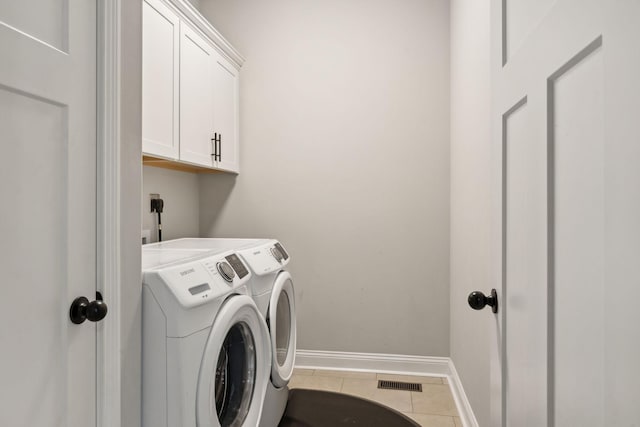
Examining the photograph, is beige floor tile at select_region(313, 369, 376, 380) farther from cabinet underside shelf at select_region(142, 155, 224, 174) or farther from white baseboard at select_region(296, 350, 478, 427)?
cabinet underside shelf at select_region(142, 155, 224, 174)

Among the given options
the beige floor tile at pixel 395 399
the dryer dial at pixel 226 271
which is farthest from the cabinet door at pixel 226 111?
the beige floor tile at pixel 395 399

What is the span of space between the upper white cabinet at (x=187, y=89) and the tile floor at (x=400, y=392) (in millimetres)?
1517

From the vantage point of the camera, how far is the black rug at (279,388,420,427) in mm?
2174

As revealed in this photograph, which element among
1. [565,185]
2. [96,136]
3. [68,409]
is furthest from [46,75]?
[565,185]

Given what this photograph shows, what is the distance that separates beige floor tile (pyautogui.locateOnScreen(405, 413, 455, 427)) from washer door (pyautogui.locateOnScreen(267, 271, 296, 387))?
72 cm

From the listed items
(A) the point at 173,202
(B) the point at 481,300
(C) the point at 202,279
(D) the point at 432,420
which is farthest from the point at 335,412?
(A) the point at 173,202

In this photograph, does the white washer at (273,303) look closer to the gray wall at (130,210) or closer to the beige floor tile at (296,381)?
the beige floor tile at (296,381)

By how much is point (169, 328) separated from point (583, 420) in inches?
41.9

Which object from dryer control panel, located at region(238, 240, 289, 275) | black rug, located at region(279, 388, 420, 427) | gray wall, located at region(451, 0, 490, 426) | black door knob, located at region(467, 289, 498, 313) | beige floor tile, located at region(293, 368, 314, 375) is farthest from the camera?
beige floor tile, located at region(293, 368, 314, 375)

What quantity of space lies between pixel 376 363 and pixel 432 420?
2.32 feet

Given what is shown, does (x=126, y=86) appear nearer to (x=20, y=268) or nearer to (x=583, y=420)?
(x=20, y=268)

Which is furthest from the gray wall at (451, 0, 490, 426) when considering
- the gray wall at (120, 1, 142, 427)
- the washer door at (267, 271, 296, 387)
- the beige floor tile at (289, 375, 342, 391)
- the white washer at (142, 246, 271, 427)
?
the gray wall at (120, 1, 142, 427)

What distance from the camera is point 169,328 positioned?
1271 mm

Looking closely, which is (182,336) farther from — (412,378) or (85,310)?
(412,378)
